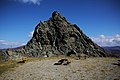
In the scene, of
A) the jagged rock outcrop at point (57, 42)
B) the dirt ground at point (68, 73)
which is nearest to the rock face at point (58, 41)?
the jagged rock outcrop at point (57, 42)

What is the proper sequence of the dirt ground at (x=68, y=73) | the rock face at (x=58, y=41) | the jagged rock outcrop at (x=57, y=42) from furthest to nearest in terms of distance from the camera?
the rock face at (x=58, y=41) < the jagged rock outcrop at (x=57, y=42) < the dirt ground at (x=68, y=73)

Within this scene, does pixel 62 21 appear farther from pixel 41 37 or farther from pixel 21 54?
pixel 21 54

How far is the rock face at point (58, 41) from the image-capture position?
91688 millimetres

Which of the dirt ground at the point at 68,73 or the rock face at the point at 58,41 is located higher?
the rock face at the point at 58,41

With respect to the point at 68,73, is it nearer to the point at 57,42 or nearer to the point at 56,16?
the point at 57,42

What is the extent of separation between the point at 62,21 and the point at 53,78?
78.6 meters

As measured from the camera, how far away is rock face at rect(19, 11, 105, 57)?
9169 cm

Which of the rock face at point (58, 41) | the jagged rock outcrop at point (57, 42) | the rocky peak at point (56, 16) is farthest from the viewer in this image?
the rocky peak at point (56, 16)

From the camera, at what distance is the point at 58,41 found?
101375 mm

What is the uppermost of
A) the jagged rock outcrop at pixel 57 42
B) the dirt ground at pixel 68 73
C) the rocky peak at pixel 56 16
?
the rocky peak at pixel 56 16

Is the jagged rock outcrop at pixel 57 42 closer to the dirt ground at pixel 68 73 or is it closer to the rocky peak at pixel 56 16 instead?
the rocky peak at pixel 56 16

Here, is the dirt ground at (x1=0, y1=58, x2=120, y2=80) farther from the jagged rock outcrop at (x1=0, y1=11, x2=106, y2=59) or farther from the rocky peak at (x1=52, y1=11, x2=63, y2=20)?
the rocky peak at (x1=52, y1=11, x2=63, y2=20)

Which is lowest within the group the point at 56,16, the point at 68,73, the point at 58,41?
the point at 68,73

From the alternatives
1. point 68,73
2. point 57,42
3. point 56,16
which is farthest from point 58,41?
point 68,73
